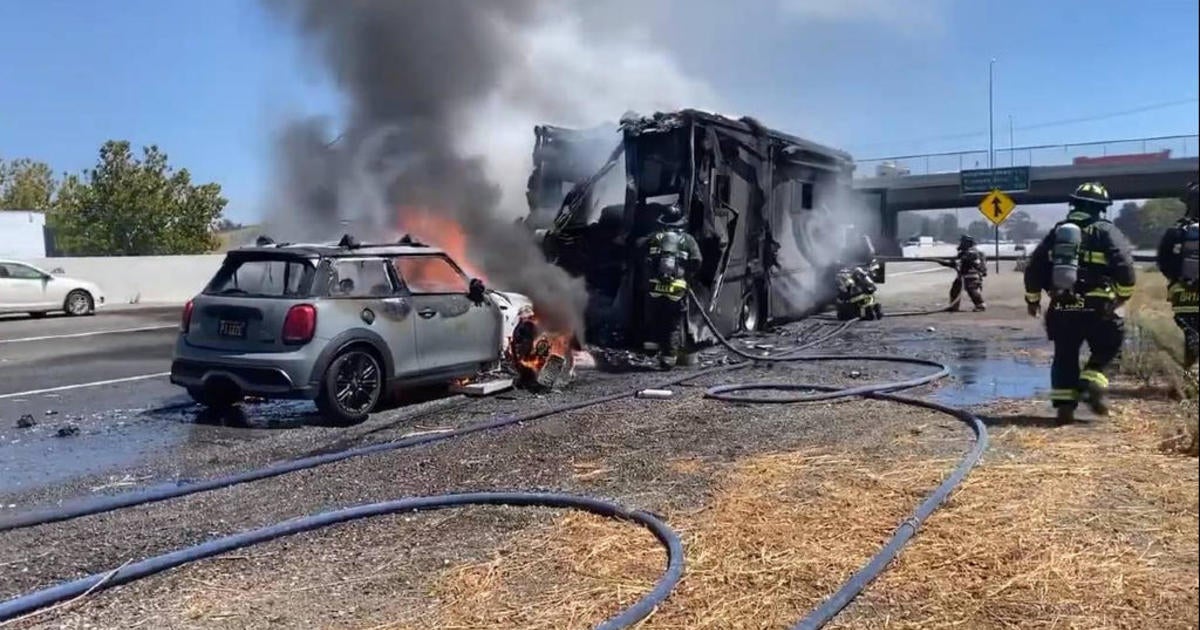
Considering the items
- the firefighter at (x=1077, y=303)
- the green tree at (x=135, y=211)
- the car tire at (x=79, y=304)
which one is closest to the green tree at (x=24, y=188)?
the green tree at (x=135, y=211)

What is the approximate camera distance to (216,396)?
869 cm

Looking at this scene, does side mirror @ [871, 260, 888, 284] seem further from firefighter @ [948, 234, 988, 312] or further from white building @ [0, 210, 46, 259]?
white building @ [0, 210, 46, 259]

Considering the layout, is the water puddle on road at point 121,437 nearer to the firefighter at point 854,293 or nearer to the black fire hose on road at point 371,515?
the black fire hose on road at point 371,515

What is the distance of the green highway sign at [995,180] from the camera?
3.47m

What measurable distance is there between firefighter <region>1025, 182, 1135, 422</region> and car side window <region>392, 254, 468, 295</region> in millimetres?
4787

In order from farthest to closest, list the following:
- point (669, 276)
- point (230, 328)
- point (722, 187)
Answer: point (722, 187) < point (669, 276) < point (230, 328)

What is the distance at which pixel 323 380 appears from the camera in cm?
798

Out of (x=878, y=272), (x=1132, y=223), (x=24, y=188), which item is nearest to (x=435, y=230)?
(x=878, y=272)

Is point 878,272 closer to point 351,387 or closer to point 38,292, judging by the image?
point 351,387

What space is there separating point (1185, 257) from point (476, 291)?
7.93 m

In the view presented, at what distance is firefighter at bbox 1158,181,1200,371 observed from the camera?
1.58 meters

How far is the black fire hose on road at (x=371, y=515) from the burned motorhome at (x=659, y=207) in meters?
6.36

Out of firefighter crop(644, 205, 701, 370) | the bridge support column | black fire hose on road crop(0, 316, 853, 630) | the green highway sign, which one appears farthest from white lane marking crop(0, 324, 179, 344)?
the green highway sign

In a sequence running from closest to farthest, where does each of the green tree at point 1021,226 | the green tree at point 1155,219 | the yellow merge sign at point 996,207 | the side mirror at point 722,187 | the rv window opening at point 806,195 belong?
the green tree at point 1155,219 → the green tree at point 1021,226 → the yellow merge sign at point 996,207 → the side mirror at point 722,187 → the rv window opening at point 806,195
